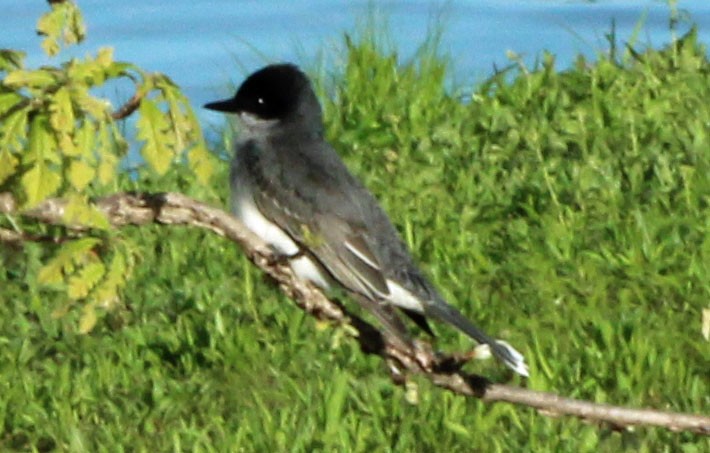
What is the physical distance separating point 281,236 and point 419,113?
2.75 m

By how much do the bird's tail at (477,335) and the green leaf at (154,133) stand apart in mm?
1988

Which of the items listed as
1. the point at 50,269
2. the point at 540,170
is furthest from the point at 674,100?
the point at 50,269

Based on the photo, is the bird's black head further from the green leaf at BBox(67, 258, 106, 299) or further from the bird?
the green leaf at BBox(67, 258, 106, 299)

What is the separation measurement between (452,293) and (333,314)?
9.29 feet

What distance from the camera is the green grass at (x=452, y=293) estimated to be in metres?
5.89

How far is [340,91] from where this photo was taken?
9297 mm

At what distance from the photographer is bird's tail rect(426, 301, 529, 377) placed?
5.32 m

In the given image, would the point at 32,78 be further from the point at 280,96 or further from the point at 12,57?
the point at 280,96

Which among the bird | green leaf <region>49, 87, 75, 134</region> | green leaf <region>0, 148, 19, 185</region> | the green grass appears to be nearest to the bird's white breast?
the bird

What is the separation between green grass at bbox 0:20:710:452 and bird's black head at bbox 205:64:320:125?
733mm

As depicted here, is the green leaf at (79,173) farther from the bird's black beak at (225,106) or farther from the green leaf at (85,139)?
the bird's black beak at (225,106)

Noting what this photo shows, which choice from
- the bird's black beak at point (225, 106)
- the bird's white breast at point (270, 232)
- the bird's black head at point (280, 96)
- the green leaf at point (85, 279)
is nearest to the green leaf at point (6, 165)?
the green leaf at point (85, 279)

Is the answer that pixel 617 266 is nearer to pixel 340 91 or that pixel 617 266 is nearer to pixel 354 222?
pixel 354 222

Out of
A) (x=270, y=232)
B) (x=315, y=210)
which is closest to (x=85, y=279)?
(x=315, y=210)
